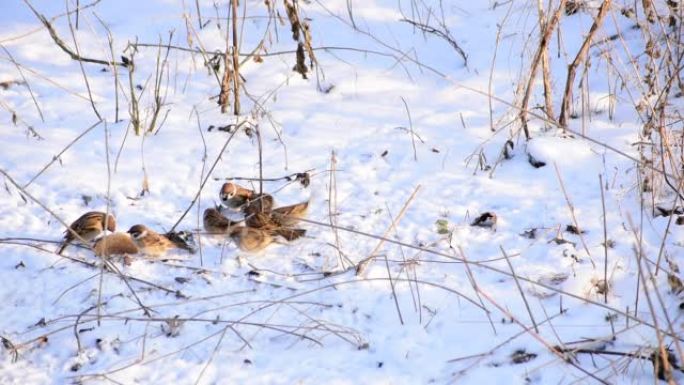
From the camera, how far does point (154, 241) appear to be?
15.0ft

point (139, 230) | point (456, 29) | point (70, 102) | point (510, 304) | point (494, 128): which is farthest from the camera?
point (456, 29)

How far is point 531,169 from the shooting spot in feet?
17.4

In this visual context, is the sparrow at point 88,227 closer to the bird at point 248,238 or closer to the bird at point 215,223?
the bird at point 215,223

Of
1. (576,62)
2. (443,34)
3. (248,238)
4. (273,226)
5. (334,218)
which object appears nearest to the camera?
(248,238)

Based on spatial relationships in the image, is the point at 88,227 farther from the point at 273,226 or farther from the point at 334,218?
the point at 334,218

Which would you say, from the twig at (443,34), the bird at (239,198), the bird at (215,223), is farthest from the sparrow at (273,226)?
the twig at (443,34)

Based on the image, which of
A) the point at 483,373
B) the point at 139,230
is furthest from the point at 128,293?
the point at 483,373

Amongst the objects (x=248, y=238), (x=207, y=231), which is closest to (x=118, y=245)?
(x=207, y=231)

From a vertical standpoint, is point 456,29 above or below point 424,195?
above

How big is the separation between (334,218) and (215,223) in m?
0.66

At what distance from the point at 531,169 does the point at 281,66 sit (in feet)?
6.99

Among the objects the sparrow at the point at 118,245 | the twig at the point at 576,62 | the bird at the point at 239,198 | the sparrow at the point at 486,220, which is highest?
the twig at the point at 576,62

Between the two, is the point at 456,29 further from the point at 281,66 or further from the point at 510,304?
the point at 510,304

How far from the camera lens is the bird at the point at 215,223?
4.69m
